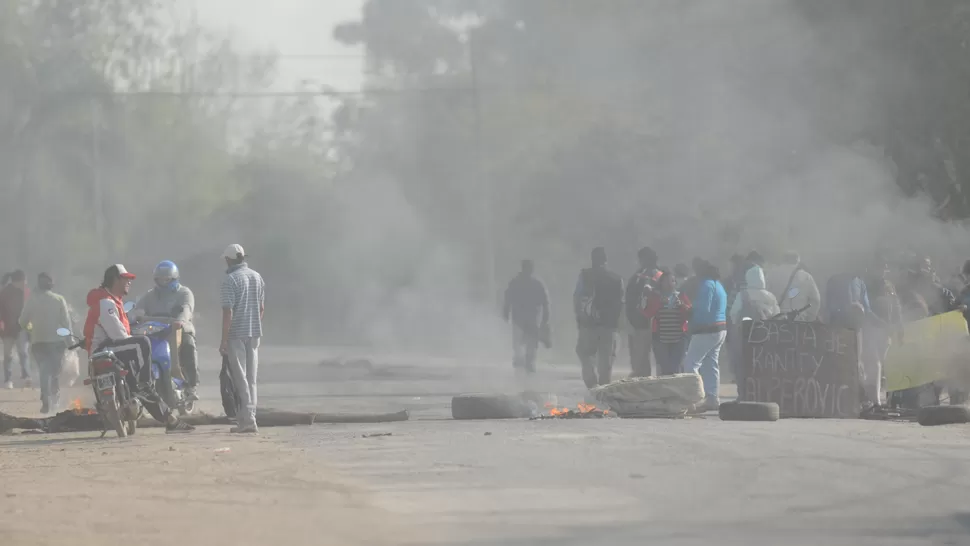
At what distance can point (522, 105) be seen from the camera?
102 feet

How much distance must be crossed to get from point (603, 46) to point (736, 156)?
3321 millimetres

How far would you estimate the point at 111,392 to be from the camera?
12117 millimetres

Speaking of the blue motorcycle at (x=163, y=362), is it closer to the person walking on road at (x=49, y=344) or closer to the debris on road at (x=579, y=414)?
the debris on road at (x=579, y=414)

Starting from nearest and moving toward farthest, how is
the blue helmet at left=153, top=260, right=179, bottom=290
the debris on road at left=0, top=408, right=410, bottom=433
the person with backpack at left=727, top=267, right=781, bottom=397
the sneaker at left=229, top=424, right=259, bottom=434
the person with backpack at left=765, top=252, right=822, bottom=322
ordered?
the sneaker at left=229, top=424, right=259, bottom=434
the debris on road at left=0, top=408, right=410, bottom=433
the blue helmet at left=153, top=260, right=179, bottom=290
the person with backpack at left=765, top=252, right=822, bottom=322
the person with backpack at left=727, top=267, right=781, bottom=397

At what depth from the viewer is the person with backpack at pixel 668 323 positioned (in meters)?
16.1

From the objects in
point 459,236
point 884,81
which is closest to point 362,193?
point 459,236

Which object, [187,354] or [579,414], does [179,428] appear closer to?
[187,354]

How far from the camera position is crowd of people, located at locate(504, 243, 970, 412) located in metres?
15.3

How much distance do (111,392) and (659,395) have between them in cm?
475

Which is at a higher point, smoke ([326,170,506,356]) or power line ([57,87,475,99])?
power line ([57,87,475,99])

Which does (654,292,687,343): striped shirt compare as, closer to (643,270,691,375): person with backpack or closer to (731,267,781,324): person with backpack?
(643,270,691,375): person with backpack

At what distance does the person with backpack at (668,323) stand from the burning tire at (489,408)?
90.5 inches

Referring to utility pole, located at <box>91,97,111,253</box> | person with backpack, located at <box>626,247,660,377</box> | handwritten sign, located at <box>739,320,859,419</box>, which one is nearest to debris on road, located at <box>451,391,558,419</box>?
handwritten sign, located at <box>739,320,859,419</box>

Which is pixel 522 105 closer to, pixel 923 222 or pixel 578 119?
pixel 578 119
